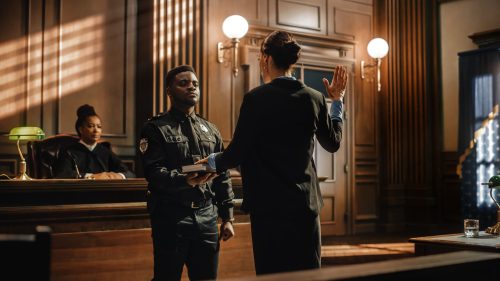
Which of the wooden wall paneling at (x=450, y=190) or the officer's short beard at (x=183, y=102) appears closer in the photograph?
the officer's short beard at (x=183, y=102)

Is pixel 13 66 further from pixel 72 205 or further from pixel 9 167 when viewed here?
pixel 72 205

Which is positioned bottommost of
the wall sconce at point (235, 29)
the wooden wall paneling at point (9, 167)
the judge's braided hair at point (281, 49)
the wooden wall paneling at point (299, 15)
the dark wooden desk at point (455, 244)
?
the dark wooden desk at point (455, 244)

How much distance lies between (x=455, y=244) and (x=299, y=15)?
4707mm

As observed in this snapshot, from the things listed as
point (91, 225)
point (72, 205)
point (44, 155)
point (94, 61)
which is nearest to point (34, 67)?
point (94, 61)

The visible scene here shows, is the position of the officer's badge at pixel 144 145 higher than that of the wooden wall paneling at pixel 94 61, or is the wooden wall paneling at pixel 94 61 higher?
the wooden wall paneling at pixel 94 61

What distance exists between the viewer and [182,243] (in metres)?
2.43

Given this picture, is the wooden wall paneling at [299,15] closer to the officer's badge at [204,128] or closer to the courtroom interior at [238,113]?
the courtroom interior at [238,113]

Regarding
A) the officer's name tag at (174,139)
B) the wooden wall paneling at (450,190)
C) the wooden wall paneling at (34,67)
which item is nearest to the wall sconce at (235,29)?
the wooden wall paneling at (34,67)

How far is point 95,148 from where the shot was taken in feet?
15.1

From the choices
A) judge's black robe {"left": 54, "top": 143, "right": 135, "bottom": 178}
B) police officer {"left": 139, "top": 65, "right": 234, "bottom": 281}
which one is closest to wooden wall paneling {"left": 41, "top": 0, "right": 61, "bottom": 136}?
judge's black robe {"left": 54, "top": 143, "right": 135, "bottom": 178}

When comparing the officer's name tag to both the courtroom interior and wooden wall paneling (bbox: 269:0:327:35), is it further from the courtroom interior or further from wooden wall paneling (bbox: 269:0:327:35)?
wooden wall paneling (bbox: 269:0:327:35)

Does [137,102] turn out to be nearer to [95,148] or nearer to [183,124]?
[95,148]

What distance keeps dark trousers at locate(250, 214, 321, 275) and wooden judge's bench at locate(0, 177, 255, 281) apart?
1.37m

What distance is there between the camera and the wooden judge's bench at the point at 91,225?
3.04 m
